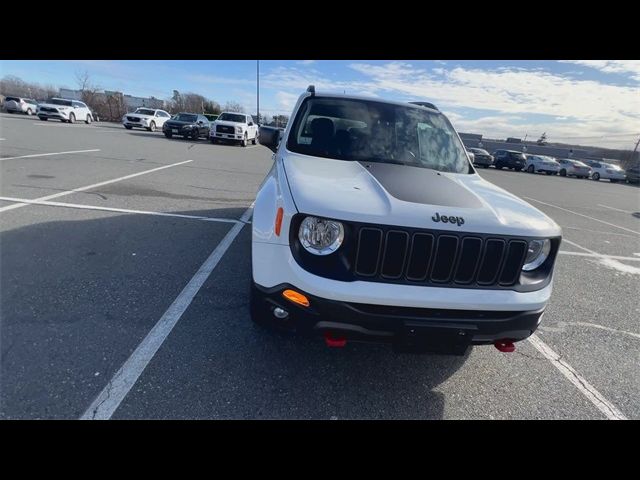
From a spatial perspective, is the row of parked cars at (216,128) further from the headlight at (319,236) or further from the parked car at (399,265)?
the headlight at (319,236)

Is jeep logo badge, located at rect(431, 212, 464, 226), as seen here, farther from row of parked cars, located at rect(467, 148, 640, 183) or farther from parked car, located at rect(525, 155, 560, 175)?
parked car, located at rect(525, 155, 560, 175)

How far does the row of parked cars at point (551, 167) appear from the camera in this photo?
3212 centimetres

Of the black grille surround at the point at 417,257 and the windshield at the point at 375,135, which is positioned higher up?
the windshield at the point at 375,135

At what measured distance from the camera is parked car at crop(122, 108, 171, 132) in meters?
28.4

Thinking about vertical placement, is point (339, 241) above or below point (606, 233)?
above

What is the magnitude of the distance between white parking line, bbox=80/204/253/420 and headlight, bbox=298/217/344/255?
155cm

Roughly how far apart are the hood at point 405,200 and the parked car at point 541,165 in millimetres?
36096

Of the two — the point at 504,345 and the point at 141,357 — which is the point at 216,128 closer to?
the point at 141,357

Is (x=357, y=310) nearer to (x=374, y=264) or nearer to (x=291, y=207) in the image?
(x=374, y=264)

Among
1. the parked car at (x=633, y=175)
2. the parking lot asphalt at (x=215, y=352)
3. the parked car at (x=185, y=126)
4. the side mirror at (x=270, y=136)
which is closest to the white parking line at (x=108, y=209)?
the parking lot asphalt at (x=215, y=352)

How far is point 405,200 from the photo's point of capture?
7.39 feet
